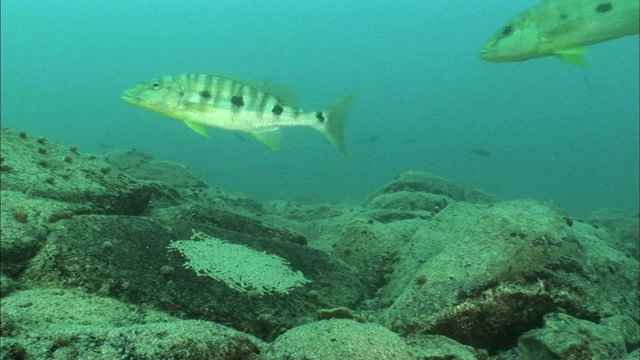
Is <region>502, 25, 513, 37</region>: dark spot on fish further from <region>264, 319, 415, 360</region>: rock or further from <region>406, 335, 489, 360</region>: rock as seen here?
<region>264, 319, 415, 360</region>: rock

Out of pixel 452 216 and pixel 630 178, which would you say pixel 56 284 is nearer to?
pixel 452 216

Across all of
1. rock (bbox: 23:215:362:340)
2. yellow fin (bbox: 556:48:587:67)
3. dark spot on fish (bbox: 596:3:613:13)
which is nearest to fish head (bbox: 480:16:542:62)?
yellow fin (bbox: 556:48:587:67)

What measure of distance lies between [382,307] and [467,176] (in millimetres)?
65247

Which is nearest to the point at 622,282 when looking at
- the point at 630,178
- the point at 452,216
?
the point at 452,216

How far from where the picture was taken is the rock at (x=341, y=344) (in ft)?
9.00

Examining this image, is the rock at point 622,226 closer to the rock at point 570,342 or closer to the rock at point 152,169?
the rock at point 570,342

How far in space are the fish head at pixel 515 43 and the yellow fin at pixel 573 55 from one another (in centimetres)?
26

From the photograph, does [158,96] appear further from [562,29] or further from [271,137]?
[562,29]

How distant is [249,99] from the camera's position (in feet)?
19.2

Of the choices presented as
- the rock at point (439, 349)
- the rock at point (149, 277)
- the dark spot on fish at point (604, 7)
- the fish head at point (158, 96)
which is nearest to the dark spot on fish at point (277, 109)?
the fish head at point (158, 96)

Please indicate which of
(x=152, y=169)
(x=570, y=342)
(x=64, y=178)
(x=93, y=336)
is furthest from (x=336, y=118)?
(x=152, y=169)

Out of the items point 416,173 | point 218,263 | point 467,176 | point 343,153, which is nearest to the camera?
point 218,263

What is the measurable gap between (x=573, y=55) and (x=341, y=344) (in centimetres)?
438

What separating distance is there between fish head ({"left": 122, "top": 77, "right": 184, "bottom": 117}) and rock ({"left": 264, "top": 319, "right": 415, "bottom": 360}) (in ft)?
12.0
